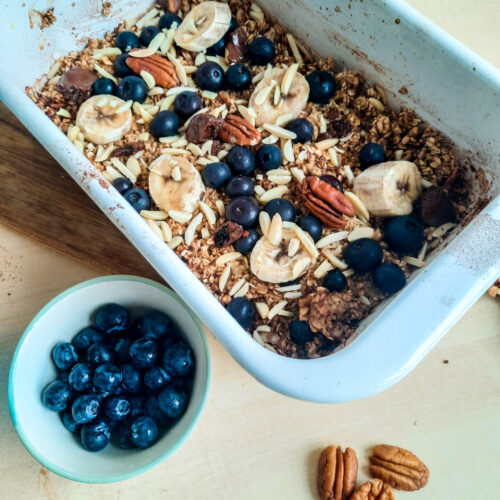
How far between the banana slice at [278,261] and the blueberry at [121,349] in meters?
0.25

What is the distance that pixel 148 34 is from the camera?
995 millimetres

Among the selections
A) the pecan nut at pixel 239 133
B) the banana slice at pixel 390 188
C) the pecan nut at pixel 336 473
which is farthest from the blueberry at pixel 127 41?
the pecan nut at pixel 336 473

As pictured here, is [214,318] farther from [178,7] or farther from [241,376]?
[178,7]

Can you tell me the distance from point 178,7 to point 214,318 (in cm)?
67

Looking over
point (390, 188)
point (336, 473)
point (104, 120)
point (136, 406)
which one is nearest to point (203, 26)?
point (104, 120)

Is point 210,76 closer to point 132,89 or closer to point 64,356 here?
point 132,89

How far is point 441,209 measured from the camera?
808 millimetres

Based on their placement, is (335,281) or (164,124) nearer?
(335,281)

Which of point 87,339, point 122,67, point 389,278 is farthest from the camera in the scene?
point 122,67

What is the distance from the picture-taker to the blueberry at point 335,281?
80 cm

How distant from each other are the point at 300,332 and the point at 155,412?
0.89 ft

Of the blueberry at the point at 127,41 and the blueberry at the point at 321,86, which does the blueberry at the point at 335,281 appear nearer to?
the blueberry at the point at 321,86

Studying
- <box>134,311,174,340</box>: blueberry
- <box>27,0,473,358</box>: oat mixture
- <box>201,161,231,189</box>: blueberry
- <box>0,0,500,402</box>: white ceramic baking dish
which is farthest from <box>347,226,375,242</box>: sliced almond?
<box>134,311,174,340</box>: blueberry

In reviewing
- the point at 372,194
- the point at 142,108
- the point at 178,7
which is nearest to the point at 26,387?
the point at 142,108
